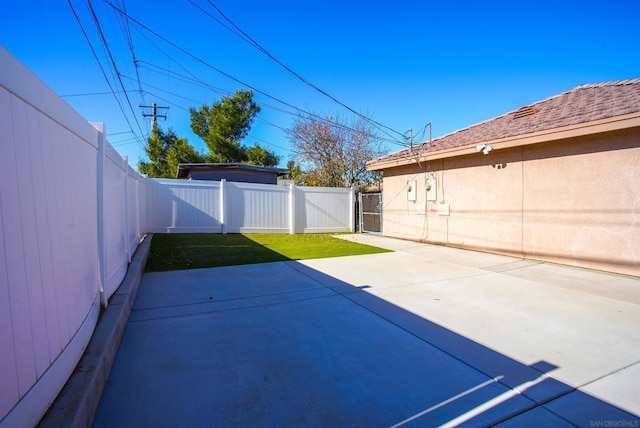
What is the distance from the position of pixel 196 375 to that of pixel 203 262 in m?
4.91

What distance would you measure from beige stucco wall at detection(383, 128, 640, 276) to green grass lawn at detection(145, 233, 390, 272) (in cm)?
294

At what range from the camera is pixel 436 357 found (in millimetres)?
3080

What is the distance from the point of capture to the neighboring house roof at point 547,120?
6.95 meters

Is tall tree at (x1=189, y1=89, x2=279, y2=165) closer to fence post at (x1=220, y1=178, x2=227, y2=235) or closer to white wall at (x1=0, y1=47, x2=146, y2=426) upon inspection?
fence post at (x1=220, y1=178, x2=227, y2=235)

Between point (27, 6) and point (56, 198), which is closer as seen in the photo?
point (56, 198)

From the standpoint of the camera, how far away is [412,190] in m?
12.1

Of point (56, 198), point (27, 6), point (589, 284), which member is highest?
point (27, 6)

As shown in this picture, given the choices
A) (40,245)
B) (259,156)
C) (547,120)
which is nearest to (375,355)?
(40,245)

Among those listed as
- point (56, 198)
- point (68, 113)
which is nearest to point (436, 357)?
point (56, 198)

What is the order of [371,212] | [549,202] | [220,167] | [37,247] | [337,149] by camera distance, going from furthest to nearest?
[337,149], [220,167], [371,212], [549,202], [37,247]

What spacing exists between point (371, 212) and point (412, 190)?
3095mm

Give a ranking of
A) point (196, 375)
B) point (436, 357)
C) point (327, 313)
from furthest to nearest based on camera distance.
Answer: point (327, 313), point (436, 357), point (196, 375)

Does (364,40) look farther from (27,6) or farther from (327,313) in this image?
(327,313)

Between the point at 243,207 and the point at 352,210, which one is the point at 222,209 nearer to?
the point at 243,207
